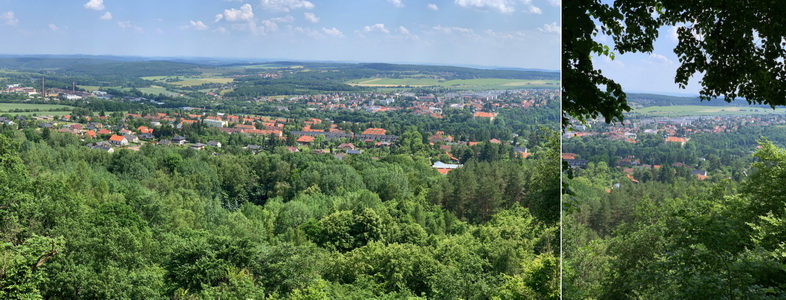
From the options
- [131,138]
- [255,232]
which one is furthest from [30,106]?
[131,138]

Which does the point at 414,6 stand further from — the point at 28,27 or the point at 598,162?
the point at 598,162

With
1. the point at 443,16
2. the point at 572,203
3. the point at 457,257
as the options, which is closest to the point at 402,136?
the point at 443,16

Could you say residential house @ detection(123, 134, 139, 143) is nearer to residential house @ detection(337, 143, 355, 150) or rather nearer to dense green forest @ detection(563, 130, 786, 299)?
residential house @ detection(337, 143, 355, 150)

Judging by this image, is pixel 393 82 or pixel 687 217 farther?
pixel 393 82

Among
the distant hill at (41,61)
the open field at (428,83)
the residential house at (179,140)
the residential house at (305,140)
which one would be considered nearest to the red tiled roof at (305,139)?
the residential house at (305,140)

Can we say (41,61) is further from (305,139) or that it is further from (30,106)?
(305,139)
